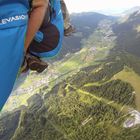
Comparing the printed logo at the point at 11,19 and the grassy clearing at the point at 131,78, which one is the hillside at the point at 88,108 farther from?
the printed logo at the point at 11,19

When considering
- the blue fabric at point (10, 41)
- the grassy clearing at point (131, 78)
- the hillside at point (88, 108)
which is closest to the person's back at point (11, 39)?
the blue fabric at point (10, 41)

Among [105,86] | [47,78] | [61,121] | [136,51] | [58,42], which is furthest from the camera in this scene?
[47,78]

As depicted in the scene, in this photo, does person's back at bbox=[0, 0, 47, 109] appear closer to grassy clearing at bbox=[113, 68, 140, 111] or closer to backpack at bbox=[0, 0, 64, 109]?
backpack at bbox=[0, 0, 64, 109]

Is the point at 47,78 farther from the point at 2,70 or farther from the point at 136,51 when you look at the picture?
the point at 2,70

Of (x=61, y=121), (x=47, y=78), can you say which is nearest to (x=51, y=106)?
(x=61, y=121)

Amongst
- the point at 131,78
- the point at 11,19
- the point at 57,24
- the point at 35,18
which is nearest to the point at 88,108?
the point at 131,78

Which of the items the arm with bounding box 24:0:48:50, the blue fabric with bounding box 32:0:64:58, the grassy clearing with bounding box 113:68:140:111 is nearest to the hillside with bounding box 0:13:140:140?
the grassy clearing with bounding box 113:68:140:111
